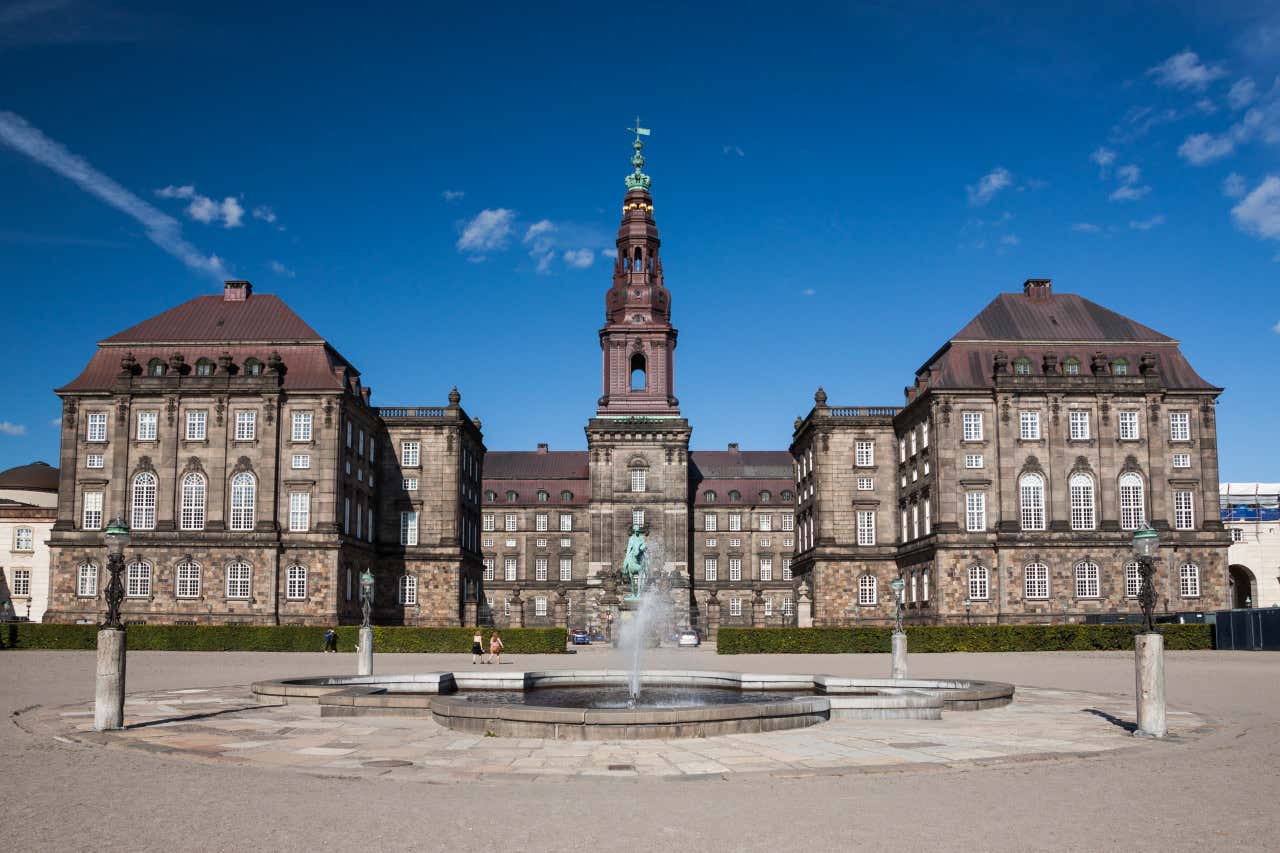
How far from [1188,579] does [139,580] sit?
63.7 metres

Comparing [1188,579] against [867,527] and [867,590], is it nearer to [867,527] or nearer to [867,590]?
[867,590]

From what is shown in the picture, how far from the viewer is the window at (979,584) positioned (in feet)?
232

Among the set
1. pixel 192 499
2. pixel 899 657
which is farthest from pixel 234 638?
pixel 899 657

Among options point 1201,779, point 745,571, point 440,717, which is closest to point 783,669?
point 440,717

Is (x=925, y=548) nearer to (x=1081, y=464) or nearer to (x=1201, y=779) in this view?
(x=1081, y=464)

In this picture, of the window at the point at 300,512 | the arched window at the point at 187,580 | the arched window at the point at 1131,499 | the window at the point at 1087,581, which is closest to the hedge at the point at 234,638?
the arched window at the point at 187,580

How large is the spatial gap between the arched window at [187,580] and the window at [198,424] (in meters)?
7.68

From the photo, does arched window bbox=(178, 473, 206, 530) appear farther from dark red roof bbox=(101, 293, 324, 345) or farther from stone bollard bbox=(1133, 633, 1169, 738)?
stone bollard bbox=(1133, 633, 1169, 738)

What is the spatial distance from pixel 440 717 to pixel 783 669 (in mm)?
21040

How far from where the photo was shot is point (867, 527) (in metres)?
83.2

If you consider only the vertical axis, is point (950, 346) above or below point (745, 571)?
above

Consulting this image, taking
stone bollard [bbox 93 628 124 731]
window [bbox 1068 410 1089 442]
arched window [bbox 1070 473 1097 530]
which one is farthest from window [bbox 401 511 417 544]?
stone bollard [bbox 93 628 124 731]

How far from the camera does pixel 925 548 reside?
74062mm

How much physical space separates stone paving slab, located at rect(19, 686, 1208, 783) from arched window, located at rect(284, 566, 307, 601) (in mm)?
45627
